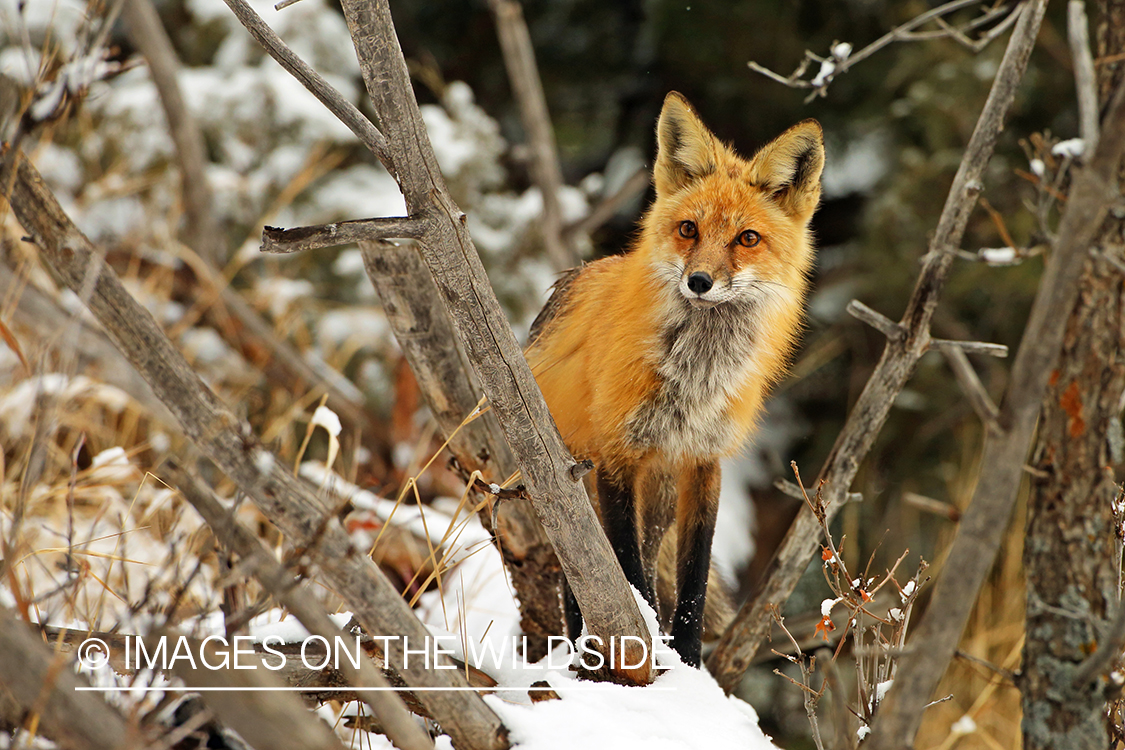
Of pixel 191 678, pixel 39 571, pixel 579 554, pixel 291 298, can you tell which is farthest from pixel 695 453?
pixel 291 298

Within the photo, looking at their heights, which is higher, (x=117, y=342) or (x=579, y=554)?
(x=117, y=342)

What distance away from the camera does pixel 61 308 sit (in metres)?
4.66

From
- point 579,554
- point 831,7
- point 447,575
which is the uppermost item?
point 831,7

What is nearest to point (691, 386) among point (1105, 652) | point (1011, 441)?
point (1011, 441)

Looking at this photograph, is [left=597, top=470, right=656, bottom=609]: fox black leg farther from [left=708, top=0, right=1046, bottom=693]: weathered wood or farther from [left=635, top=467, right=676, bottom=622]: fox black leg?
[left=708, top=0, right=1046, bottom=693]: weathered wood

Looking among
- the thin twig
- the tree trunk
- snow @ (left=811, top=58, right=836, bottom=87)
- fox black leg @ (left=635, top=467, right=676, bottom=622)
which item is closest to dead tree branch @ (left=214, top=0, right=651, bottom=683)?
fox black leg @ (left=635, top=467, right=676, bottom=622)

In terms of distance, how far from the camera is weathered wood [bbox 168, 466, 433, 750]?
1480 millimetres

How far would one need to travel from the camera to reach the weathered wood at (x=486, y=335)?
1.82 meters

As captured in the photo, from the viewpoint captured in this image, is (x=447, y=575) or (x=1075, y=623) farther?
(x=447, y=575)

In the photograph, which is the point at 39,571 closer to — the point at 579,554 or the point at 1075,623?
the point at 579,554

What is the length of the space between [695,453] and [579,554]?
643 mm

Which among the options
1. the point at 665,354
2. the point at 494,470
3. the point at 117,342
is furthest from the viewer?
the point at 494,470

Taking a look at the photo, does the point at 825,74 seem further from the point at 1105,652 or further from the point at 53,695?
the point at 53,695

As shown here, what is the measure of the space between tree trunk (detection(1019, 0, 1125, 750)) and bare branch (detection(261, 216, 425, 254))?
1651 mm
